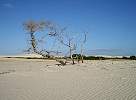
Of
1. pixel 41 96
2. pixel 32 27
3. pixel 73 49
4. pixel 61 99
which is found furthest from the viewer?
pixel 73 49

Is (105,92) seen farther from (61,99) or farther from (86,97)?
(61,99)

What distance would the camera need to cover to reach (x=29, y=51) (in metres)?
28.4

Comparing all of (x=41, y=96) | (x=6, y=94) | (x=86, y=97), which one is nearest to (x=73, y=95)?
(x=86, y=97)

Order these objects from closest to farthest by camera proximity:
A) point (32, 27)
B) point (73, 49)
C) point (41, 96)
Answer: point (41, 96), point (32, 27), point (73, 49)

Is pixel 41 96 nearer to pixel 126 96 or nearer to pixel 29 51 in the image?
pixel 126 96

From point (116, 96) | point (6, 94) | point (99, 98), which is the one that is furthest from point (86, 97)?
point (6, 94)

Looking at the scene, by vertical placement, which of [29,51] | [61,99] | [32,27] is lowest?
[61,99]

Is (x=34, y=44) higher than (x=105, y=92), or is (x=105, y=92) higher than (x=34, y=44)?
(x=34, y=44)

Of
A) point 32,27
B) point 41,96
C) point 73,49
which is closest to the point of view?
point 41,96

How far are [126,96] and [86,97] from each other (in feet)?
4.66

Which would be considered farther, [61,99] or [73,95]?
[73,95]

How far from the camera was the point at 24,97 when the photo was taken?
29.1 feet

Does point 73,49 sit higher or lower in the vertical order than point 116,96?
higher

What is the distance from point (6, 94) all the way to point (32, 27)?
18.6m
